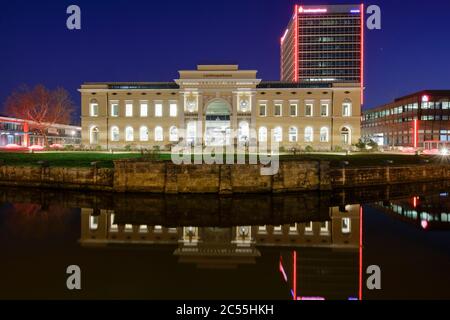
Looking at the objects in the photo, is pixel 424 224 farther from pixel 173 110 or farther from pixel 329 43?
pixel 329 43

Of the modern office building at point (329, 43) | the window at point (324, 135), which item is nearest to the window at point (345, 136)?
the window at point (324, 135)

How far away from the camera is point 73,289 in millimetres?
9133

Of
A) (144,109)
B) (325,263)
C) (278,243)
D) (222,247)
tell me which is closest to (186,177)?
A: (222,247)

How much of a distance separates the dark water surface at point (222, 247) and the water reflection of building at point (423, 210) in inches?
2.4

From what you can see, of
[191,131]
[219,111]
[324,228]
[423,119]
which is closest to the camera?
[324,228]

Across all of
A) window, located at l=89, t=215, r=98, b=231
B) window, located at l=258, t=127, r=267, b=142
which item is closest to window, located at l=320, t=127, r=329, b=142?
window, located at l=258, t=127, r=267, b=142

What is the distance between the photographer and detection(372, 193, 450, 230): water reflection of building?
56.7ft

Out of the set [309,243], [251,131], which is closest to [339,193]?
[309,243]

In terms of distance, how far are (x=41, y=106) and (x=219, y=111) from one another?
114 ft

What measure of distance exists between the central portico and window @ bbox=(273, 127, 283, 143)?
393 cm

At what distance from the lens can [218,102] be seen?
202ft

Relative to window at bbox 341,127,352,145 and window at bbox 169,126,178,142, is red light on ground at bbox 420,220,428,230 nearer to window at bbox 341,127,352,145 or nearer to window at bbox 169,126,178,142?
window at bbox 341,127,352,145

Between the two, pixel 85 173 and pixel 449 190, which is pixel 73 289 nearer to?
pixel 85 173

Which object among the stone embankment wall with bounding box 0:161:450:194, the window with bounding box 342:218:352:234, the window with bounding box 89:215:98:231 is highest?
the stone embankment wall with bounding box 0:161:450:194
